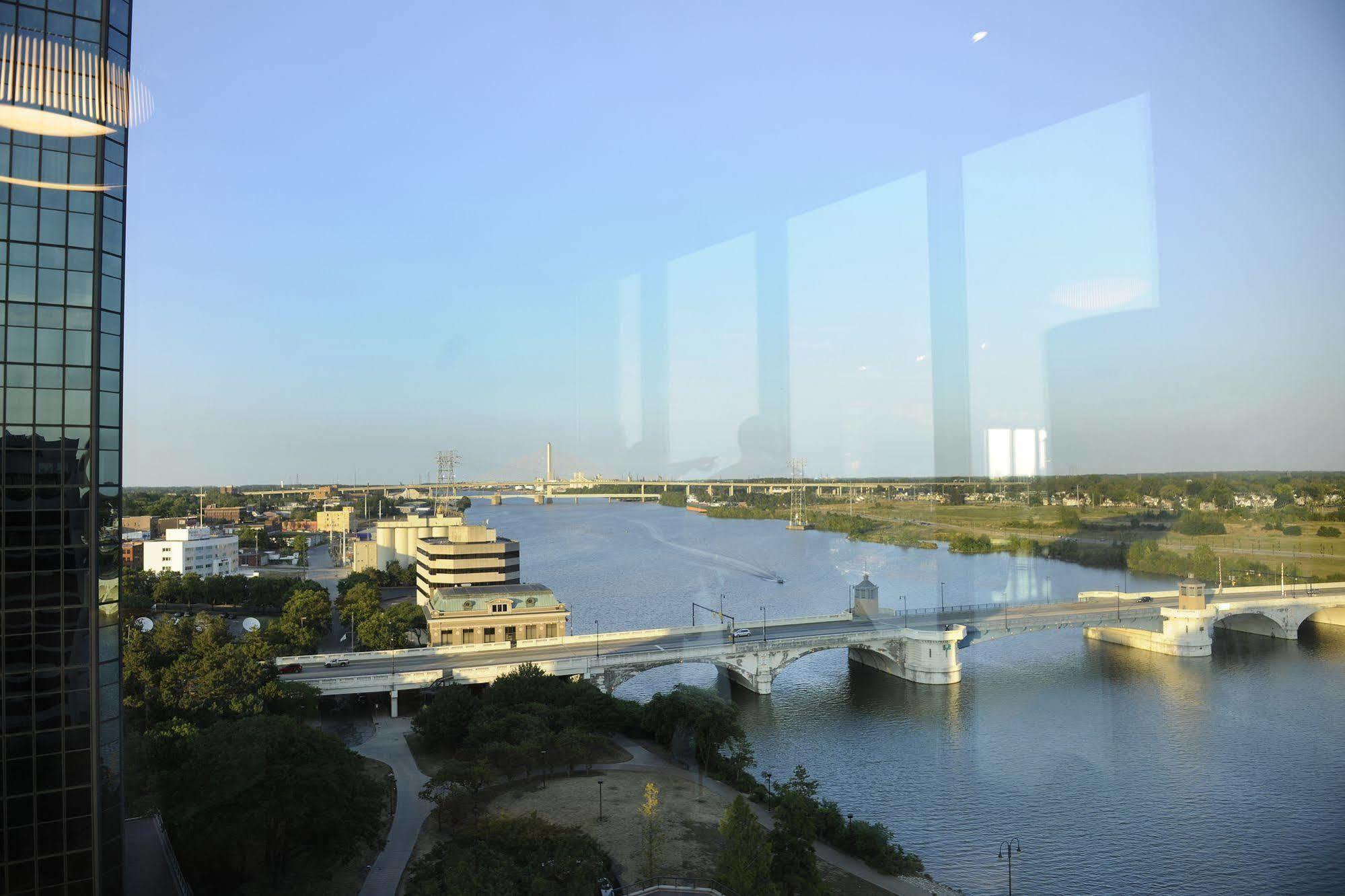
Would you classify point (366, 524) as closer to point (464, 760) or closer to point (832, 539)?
point (832, 539)

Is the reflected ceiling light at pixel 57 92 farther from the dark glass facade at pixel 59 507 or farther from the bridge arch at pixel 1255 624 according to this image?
the bridge arch at pixel 1255 624

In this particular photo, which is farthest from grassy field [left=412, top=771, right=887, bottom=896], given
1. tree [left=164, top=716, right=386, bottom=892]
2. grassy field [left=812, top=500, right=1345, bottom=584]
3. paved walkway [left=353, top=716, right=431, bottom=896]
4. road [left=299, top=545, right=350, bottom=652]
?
road [left=299, top=545, right=350, bottom=652]

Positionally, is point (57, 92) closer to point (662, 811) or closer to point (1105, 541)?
point (662, 811)

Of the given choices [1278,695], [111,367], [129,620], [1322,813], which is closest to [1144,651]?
[1278,695]

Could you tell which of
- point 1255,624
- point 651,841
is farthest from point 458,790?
point 1255,624

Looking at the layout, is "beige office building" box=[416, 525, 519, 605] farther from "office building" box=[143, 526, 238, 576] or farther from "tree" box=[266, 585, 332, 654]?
"office building" box=[143, 526, 238, 576]
